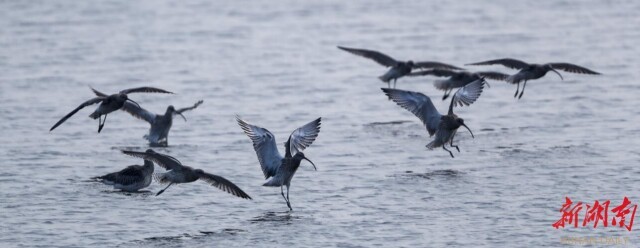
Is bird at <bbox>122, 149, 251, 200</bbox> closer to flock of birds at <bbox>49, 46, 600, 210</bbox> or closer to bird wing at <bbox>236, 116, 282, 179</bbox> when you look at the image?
flock of birds at <bbox>49, 46, 600, 210</bbox>

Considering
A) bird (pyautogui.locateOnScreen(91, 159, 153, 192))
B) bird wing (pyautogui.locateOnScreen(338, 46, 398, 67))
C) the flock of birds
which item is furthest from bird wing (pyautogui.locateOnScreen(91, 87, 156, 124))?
bird wing (pyautogui.locateOnScreen(338, 46, 398, 67))

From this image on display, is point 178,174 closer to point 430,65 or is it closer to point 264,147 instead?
point 264,147

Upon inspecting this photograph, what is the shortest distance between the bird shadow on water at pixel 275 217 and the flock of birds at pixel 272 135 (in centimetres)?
29

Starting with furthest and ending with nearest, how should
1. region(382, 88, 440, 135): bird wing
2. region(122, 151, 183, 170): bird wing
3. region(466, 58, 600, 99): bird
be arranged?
region(466, 58, 600, 99): bird, region(382, 88, 440, 135): bird wing, region(122, 151, 183, 170): bird wing

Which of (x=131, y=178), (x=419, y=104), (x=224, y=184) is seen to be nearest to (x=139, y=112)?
(x=131, y=178)

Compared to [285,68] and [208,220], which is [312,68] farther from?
[208,220]

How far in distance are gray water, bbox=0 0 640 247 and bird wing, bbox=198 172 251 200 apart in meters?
0.42

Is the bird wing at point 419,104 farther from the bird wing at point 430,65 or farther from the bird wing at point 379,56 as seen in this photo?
the bird wing at point 379,56

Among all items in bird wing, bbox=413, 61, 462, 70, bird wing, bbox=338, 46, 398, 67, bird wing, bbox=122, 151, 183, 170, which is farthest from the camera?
bird wing, bbox=338, 46, 398, 67

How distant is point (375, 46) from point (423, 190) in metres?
18.0

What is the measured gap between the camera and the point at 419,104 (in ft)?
→ 76.3

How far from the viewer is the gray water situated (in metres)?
18.7

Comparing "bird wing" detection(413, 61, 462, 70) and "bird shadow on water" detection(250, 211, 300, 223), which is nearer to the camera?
"bird shadow on water" detection(250, 211, 300, 223)

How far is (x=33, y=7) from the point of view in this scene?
46.2 metres
